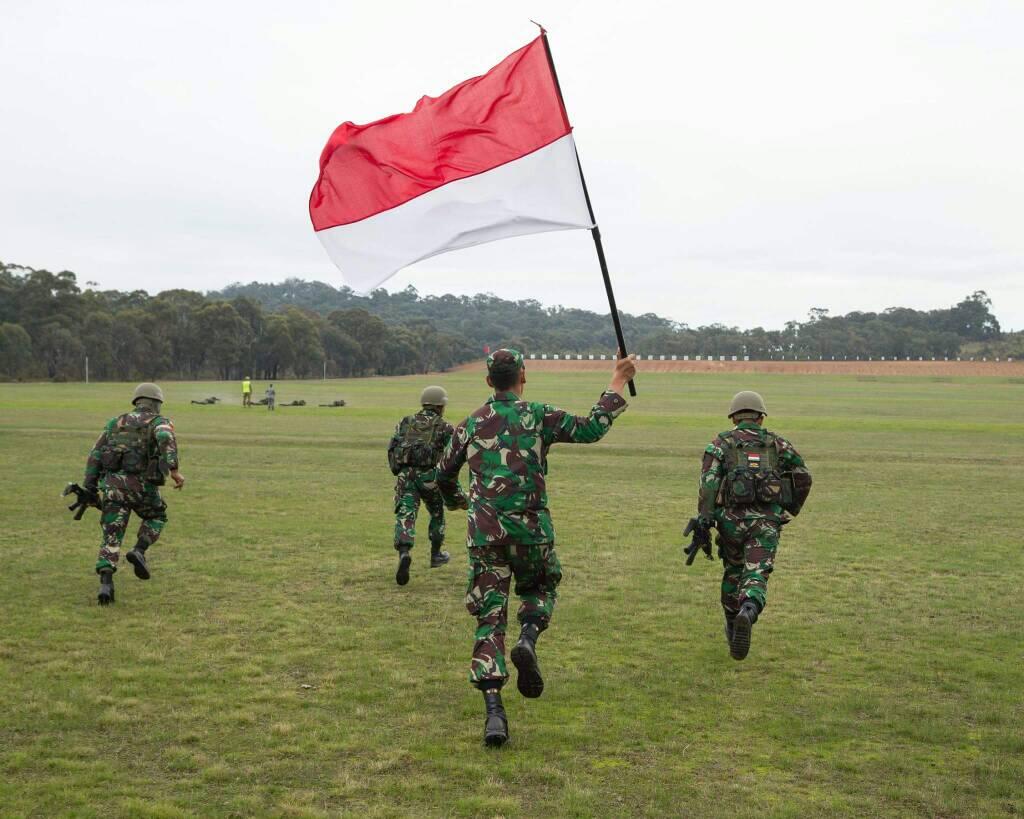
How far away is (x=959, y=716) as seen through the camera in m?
7.50

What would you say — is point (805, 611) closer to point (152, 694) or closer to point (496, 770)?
point (496, 770)

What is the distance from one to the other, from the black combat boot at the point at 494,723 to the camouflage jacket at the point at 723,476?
2.88 metres

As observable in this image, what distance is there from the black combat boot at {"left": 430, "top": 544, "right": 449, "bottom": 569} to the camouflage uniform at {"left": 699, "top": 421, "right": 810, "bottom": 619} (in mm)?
4753

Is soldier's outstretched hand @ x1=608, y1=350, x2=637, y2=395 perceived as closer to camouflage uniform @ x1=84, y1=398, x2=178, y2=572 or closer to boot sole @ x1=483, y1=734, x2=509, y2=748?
boot sole @ x1=483, y1=734, x2=509, y2=748

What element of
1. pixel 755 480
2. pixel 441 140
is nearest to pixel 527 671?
pixel 755 480

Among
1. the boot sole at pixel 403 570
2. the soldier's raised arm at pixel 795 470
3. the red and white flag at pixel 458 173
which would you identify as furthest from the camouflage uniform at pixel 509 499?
the boot sole at pixel 403 570

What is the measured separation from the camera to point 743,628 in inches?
332

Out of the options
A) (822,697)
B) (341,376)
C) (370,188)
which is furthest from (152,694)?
(341,376)

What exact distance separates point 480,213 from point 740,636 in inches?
155

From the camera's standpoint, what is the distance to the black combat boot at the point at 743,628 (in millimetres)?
8445

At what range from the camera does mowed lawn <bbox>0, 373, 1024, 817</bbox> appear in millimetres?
6082

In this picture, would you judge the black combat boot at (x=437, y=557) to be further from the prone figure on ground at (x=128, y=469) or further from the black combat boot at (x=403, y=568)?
the prone figure on ground at (x=128, y=469)

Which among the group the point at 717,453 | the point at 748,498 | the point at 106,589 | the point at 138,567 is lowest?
the point at 106,589

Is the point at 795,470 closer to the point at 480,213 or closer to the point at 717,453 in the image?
the point at 717,453
